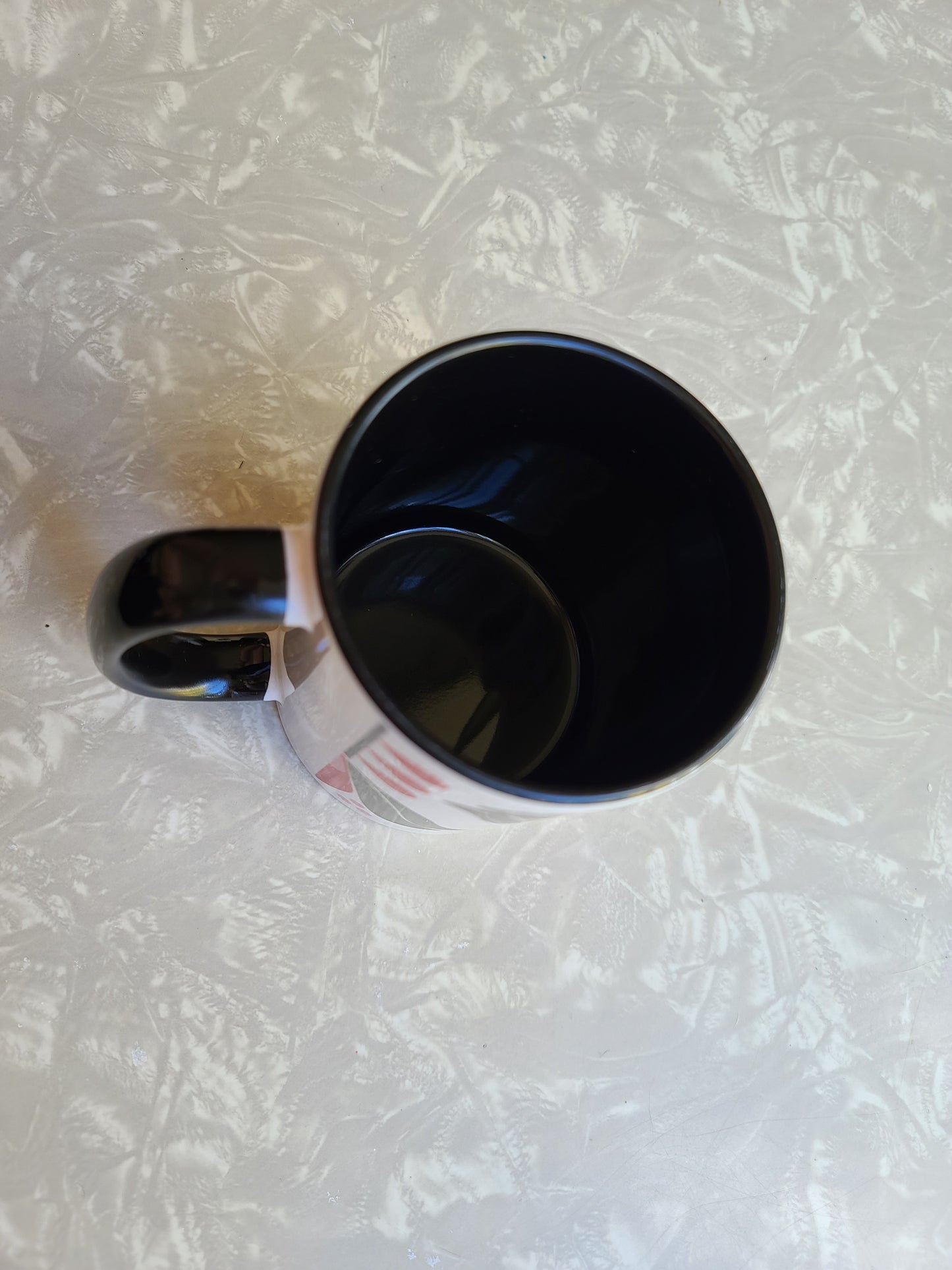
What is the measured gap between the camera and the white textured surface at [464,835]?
359mm

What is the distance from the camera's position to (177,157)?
15.7 inches

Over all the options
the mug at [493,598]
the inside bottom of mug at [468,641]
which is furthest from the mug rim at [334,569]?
the inside bottom of mug at [468,641]

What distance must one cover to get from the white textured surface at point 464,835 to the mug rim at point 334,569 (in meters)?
0.12

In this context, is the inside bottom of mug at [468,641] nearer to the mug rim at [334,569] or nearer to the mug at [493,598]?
the mug at [493,598]

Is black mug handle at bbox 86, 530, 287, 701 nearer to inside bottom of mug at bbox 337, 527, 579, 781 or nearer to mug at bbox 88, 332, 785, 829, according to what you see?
mug at bbox 88, 332, 785, 829

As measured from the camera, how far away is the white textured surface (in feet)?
1.18

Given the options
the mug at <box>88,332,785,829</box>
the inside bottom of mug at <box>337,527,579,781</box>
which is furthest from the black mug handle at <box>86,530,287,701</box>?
the inside bottom of mug at <box>337,527,579,781</box>

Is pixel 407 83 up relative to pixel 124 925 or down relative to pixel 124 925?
up

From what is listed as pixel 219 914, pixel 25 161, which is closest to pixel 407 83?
pixel 25 161

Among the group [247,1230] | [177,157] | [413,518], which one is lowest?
[247,1230]

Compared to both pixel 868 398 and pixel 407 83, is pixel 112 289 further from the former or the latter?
pixel 868 398

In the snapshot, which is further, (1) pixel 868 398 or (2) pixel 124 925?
(1) pixel 868 398

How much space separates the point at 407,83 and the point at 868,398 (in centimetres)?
25

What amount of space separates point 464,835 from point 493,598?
10cm
